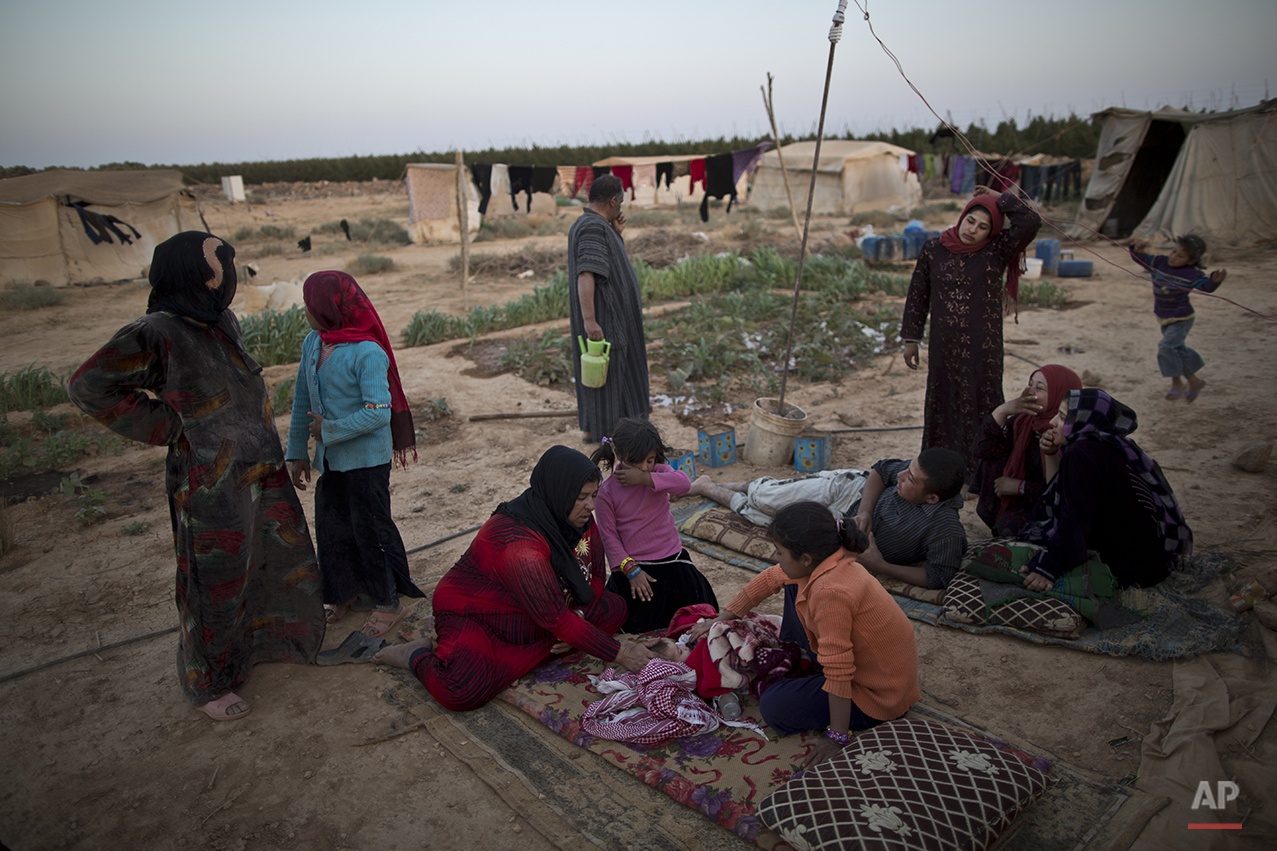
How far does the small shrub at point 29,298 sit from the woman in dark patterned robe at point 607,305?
11.5 m

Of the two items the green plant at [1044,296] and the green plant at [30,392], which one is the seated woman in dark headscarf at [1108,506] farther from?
the green plant at [30,392]

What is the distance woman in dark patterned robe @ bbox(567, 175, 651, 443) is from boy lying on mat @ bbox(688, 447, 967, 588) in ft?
3.79

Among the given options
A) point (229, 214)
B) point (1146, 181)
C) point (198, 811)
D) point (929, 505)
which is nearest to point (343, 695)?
point (198, 811)

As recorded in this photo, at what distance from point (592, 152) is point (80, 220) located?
24782mm

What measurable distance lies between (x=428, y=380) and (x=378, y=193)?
30.2 m

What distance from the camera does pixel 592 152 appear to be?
34.8m

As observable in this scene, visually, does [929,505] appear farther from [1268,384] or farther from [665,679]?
[1268,384]

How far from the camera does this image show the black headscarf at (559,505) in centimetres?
243

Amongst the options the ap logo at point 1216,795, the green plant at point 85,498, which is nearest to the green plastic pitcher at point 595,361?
the green plant at point 85,498

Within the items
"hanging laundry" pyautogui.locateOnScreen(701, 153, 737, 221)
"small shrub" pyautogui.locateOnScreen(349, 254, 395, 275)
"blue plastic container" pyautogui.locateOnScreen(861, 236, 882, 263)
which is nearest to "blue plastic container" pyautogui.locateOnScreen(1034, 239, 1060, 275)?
"blue plastic container" pyautogui.locateOnScreen(861, 236, 882, 263)

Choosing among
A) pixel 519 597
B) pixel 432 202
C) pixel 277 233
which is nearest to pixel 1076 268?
pixel 519 597

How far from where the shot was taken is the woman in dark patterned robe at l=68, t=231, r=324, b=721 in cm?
227

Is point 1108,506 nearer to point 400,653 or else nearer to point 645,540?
point 645,540

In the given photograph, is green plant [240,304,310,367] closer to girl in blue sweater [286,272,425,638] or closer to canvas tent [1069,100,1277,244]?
girl in blue sweater [286,272,425,638]
